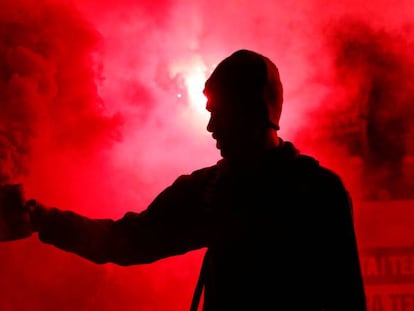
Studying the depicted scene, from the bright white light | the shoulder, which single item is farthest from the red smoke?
the shoulder

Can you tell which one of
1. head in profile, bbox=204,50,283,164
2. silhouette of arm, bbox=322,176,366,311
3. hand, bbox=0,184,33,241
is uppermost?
head in profile, bbox=204,50,283,164

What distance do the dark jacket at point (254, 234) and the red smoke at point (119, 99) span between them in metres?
2.79

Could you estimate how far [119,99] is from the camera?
15.6 ft

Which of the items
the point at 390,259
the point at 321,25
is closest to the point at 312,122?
the point at 321,25

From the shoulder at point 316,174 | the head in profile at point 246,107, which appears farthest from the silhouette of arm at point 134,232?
the shoulder at point 316,174

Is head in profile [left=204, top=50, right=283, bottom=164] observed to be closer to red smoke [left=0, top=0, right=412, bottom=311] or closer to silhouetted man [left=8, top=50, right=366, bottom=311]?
silhouetted man [left=8, top=50, right=366, bottom=311]

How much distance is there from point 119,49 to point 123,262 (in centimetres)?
304

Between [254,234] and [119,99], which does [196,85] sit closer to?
[119,99]

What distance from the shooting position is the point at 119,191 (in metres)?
4.86

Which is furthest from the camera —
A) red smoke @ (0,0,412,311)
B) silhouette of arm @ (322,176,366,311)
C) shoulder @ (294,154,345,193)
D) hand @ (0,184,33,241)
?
red smoke @ (0,0,412,311)

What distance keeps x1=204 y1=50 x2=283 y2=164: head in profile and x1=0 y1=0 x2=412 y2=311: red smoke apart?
9.28 ft

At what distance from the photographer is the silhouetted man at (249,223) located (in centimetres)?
174

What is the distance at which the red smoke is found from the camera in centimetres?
466

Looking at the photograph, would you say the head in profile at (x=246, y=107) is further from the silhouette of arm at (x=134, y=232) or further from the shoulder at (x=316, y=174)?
the silhouette of arm at (x=134, y=232)
